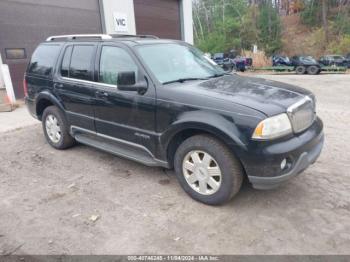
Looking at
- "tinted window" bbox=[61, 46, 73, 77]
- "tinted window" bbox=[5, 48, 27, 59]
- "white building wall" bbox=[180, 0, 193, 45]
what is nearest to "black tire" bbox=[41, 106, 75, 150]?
"tinted window" bbox=[61, 46, 73, 77]

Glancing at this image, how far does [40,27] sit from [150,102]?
8.57 metres

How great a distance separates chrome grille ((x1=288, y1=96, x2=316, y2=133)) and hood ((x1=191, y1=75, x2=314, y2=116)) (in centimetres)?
6

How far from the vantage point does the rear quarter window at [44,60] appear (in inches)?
200

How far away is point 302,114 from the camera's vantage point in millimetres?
3334

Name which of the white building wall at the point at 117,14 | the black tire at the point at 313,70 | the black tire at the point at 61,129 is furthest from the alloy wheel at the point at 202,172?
the black tire at the point at 313,70

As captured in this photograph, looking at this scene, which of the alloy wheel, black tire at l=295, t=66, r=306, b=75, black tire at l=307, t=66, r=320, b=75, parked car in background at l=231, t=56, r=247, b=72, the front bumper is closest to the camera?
the front bumper

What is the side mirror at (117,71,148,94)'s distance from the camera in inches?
143

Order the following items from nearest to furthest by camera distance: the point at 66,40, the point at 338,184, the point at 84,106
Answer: the point at 338,184, the point at 84,106, the point at 66,40

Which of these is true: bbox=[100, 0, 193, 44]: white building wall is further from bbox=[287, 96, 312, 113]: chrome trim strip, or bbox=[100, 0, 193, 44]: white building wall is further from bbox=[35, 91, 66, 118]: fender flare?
bbox=[287, 96, 312, 113]: chrome trim strip

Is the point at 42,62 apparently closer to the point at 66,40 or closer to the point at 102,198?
the point at 66,40

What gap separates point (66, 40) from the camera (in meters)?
5.02

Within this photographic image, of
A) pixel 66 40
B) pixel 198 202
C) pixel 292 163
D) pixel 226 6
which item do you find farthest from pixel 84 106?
pixel 226 6

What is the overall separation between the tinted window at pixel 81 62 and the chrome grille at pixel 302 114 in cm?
273

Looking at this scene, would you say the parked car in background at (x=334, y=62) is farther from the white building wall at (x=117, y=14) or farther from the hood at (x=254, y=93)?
the hood at (x=254, y=93)
